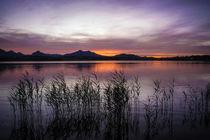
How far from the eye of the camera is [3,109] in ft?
47.9

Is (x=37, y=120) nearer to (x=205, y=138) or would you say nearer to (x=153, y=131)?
(x=153, y=131)

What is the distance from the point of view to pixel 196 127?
1044 centimetres

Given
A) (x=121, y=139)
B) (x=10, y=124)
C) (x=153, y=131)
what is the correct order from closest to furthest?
(x=121, y=139)
(x=153, y=131)
(x=10, y=124)

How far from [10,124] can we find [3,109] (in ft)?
15.4

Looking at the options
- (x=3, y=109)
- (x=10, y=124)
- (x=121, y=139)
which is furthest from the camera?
(x=3, y=109)

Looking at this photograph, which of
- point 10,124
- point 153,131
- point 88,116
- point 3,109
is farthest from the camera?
point 3,109

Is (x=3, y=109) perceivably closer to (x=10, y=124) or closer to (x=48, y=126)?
(x=10, y=124)

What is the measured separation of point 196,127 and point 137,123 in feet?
14.5

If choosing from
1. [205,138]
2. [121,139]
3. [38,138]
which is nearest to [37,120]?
[38,138]

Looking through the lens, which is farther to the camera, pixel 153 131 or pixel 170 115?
pixel 170 115

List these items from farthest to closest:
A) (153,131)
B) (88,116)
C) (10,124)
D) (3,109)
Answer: (3,109), (88,116), (10,124), (153,131)

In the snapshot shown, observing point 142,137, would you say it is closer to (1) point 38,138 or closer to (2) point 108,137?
(2) point 108,137

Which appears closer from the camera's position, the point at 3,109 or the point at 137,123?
the point at 137,123

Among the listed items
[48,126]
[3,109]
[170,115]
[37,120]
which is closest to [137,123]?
[170,115]
